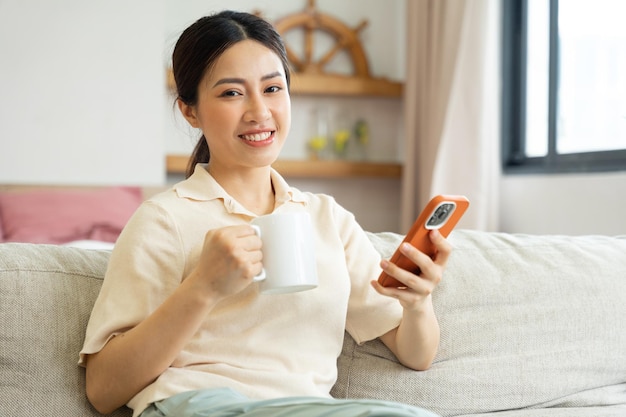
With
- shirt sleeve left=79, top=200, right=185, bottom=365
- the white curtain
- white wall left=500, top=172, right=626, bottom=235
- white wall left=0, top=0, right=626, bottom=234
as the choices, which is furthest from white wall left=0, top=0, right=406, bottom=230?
shirt sleeve left=79, top=200, right=185, bottom=365

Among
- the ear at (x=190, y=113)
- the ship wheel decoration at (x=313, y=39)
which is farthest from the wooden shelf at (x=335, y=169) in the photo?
the ear at (x=190, y=113)

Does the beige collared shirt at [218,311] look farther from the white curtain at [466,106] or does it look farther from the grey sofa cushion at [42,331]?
the white curtain at [466,106]

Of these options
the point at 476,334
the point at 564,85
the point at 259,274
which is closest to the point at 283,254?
the point at 259,274

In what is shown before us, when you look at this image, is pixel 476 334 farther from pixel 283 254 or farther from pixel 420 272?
pixel 283 254

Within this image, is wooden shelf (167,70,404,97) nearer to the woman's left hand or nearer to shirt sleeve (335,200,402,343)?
shirt sleeve (335,200,402,343)

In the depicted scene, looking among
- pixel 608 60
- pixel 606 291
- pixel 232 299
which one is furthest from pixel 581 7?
pixel 232 299

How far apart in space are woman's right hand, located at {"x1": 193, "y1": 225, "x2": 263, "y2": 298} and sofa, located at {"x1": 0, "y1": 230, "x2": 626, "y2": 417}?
297mm

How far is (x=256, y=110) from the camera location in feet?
4.53

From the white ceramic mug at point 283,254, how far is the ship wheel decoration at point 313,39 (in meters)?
3.85

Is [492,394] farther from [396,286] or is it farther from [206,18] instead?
[206,18]

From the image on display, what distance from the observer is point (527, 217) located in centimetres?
401

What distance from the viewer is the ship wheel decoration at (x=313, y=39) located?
493 centimetres

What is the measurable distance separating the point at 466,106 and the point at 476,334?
2745 mm

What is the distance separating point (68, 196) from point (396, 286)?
2844 millimetres
